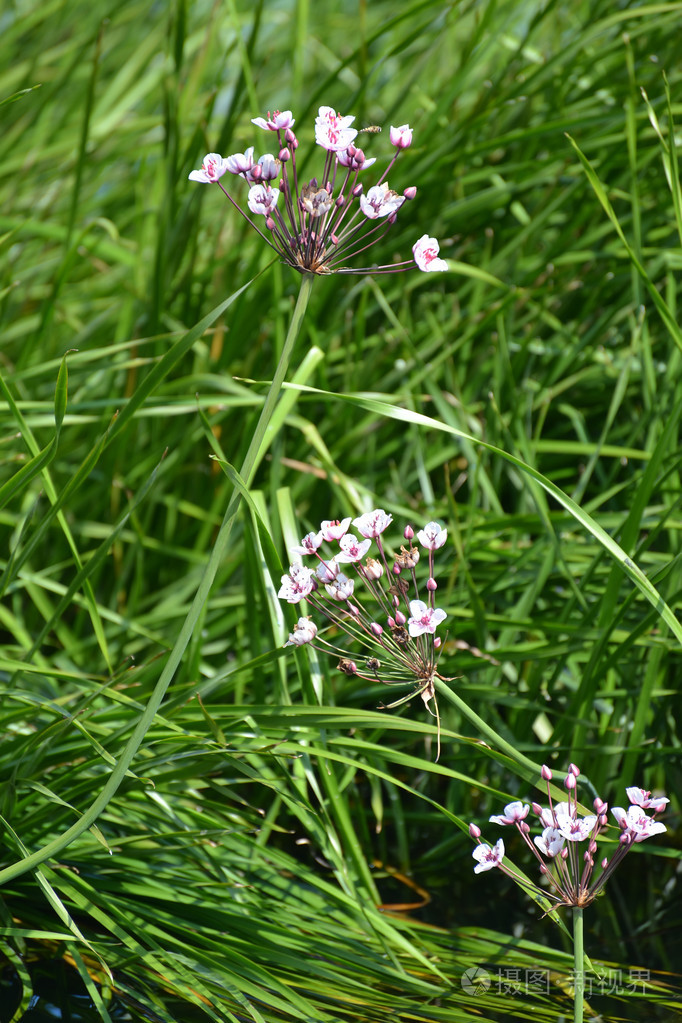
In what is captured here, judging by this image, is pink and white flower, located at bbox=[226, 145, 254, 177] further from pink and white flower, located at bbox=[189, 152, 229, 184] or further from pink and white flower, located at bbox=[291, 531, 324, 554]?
pink and white flower, located at bbox=[291, 531, 324, 554]

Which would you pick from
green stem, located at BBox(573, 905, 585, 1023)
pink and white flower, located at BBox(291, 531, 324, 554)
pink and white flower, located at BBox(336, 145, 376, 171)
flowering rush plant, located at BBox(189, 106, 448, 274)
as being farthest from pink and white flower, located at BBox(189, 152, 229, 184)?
green stem, located at BBox(573, 905, 585, 1023)

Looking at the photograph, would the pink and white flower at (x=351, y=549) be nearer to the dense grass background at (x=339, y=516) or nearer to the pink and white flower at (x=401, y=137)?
the dense grass background at (x=339, y=516)

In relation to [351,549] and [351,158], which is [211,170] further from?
[351,549]

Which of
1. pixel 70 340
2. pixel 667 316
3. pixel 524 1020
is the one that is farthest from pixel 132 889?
pixel 70 340

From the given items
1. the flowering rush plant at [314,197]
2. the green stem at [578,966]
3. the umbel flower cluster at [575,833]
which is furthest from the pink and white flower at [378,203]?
the green stem at [578,966]

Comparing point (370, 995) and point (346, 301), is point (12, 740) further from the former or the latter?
point (346, 301)
